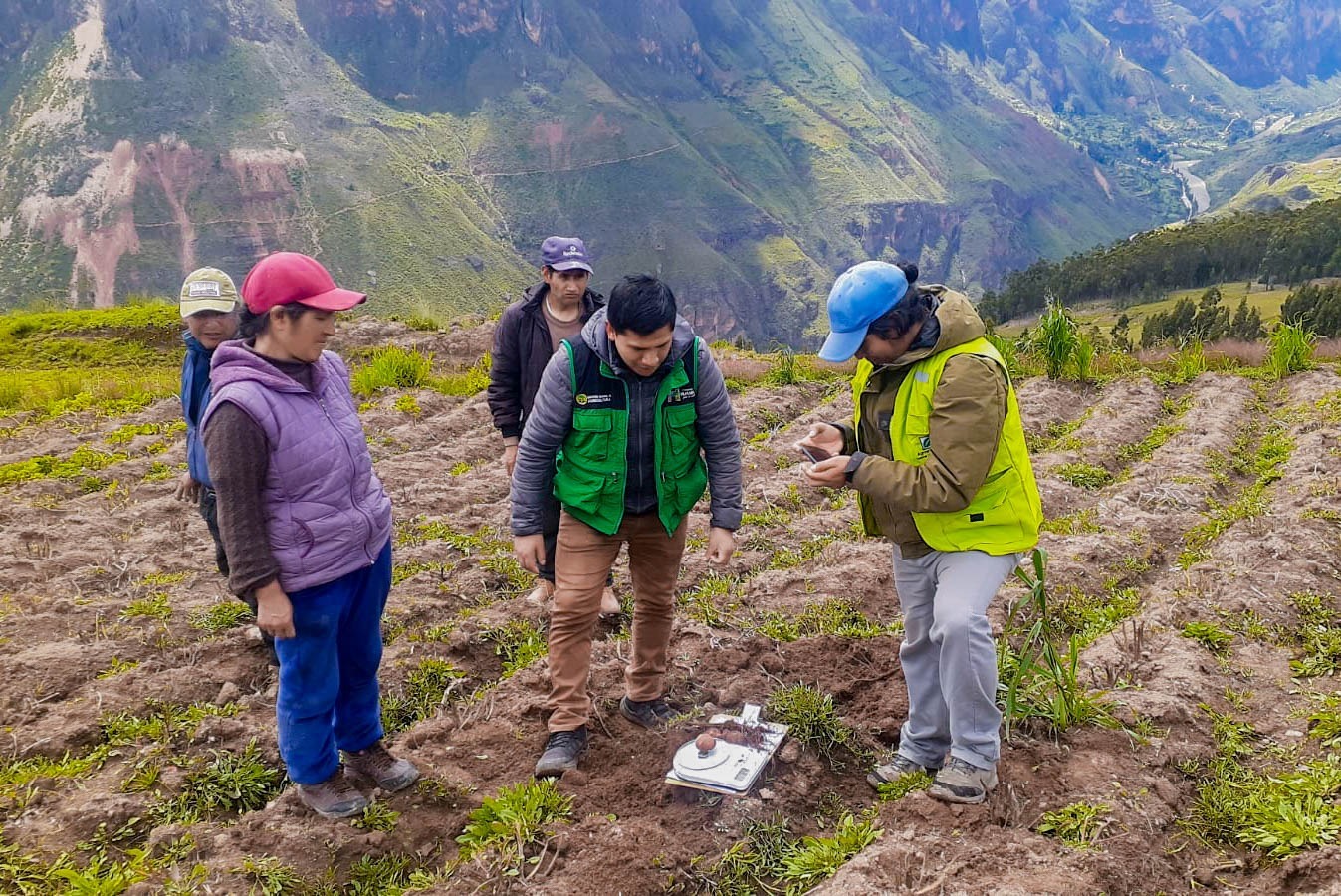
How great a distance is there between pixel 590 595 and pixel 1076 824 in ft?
6.44

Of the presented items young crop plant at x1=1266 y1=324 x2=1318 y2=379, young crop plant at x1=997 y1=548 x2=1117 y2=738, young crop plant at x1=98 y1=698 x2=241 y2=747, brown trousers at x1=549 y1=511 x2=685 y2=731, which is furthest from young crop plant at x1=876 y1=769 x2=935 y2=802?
young crop plant at x1=1266 y1=324 x2=1318 y2=379

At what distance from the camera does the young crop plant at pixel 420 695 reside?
163 inches

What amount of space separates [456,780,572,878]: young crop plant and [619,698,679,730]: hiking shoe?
0.60 metres

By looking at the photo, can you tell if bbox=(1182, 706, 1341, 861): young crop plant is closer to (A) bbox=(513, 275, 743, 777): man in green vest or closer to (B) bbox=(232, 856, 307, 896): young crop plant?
(A) bbox=(513, 275, 743, 777): man in green vest

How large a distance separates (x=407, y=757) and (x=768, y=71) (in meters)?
195

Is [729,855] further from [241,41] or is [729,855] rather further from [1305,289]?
[241,41]

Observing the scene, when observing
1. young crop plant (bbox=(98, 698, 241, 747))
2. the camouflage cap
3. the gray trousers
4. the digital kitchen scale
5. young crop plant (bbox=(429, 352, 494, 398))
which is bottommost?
young crop plant (bbox=(98, 698, 241, 747))

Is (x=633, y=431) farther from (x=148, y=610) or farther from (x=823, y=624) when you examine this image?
(x=148, y=610)

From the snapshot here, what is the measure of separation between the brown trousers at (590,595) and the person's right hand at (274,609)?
1031mm

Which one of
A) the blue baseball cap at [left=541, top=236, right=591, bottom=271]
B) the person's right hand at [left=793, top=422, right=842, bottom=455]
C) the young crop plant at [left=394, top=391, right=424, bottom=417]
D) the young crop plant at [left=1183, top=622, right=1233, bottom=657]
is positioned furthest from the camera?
the young crop plant at [left=394, top=391, right=424, bottom=417]

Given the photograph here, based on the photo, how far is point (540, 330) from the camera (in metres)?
4.92

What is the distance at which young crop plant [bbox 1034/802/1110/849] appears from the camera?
113 inches

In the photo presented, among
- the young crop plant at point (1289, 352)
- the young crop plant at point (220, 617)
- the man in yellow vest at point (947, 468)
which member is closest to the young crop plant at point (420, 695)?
the young crop plant at point (220, 617)

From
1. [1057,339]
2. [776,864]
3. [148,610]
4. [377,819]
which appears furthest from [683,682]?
[1057,339]
